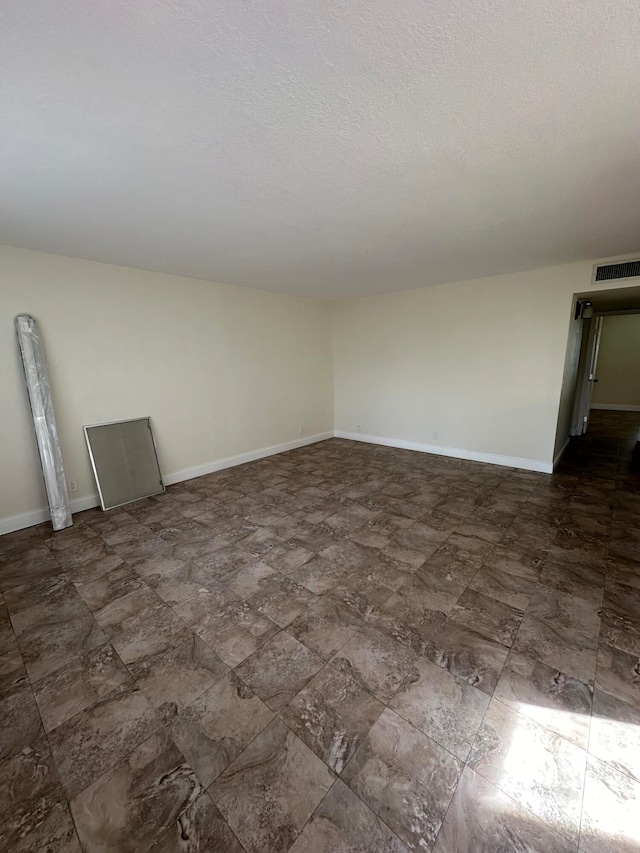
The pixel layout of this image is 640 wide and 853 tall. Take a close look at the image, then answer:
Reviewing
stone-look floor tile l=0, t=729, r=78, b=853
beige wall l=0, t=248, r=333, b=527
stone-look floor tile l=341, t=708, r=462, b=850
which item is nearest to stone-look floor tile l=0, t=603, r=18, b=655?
stone-look floor tile l=0, t=729, r=78, b=853

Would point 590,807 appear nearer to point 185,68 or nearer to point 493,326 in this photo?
point 185,68

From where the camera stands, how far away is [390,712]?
1.46 m

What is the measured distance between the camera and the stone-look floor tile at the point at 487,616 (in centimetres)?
187

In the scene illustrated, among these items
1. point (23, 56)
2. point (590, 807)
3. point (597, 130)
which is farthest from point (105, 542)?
point (597, 130)

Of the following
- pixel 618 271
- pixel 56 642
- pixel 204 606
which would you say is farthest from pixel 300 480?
pixel 618 271

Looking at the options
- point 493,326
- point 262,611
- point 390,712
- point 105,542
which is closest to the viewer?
point 390,712

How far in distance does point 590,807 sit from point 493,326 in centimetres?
447

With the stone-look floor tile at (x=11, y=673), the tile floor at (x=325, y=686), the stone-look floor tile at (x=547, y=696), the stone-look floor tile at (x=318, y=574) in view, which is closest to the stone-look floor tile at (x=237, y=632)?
the tile floor at (x=325, y=686)

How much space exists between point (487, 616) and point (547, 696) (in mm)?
484

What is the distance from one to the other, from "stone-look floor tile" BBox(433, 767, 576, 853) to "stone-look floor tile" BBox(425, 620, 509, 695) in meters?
0.43

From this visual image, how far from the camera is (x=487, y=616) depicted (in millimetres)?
1998

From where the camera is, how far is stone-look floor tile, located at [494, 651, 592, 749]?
1407 millimetres

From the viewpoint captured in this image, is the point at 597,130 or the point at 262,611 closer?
the point at 597,130

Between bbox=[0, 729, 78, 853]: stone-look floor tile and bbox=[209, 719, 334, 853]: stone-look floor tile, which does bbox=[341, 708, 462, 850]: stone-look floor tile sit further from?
bbox=[0, 729, 78, 853]: stone-look floor tile
